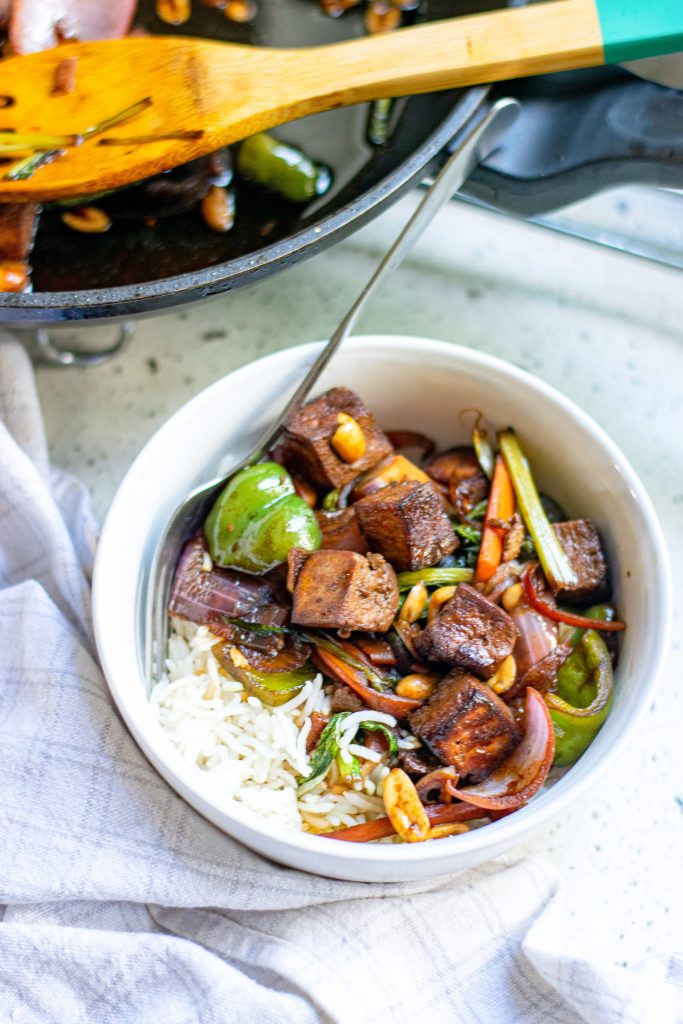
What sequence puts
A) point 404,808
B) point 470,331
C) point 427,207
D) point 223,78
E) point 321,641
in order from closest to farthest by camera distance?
1. point 404,808
2. point 321,641
3. point 427,207
4. point 223,78
5. point 470,331

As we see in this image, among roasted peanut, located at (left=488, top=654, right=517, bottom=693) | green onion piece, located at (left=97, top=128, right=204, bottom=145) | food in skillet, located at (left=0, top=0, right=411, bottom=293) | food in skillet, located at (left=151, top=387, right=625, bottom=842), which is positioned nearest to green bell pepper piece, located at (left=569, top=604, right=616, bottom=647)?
food in skillet, located at (left=151, top=387, right=625, bottom=842)

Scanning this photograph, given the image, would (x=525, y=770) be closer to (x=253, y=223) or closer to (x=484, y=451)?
(x=484, y=451)

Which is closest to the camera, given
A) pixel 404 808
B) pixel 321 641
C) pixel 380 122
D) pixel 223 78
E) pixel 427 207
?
pixel 404 808

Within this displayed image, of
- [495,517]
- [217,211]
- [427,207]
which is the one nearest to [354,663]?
[495,517]

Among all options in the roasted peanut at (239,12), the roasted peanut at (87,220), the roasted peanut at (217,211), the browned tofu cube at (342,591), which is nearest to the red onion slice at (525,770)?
the browned tofu cube at (342,591)

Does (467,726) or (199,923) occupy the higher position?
(467,726)
